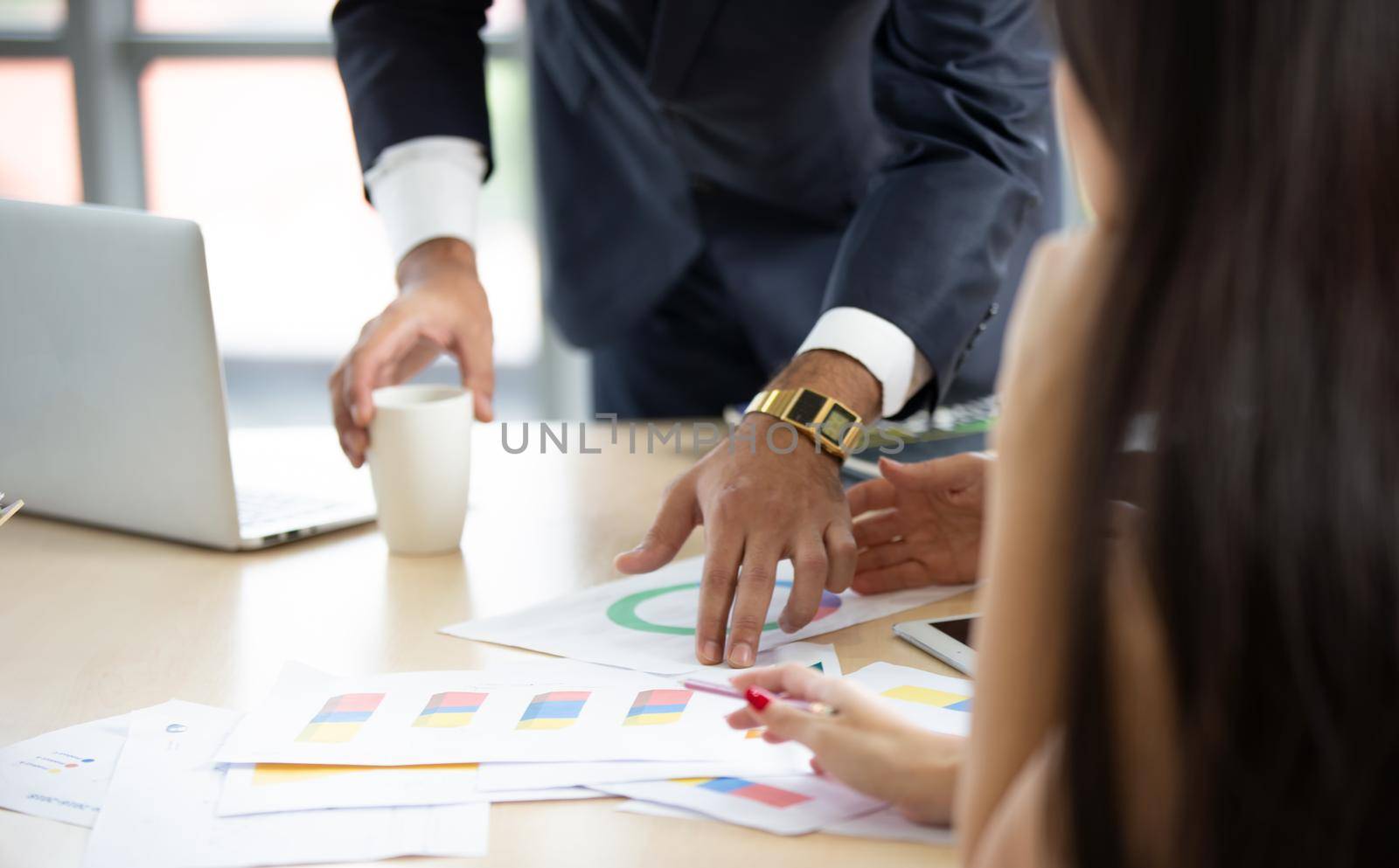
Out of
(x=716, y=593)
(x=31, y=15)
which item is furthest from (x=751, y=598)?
(x=31, y=15)

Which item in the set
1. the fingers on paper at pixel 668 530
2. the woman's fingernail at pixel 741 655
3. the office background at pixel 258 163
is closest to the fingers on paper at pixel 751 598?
the woman's fingernail at pixel 741 655

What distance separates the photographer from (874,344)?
1.24 meters

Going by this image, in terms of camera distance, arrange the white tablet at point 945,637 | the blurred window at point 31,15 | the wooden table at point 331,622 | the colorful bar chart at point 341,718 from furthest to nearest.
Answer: the blurred window at point 31,15
the white tablet at point 945,637
the colorful bar chart at point 341,718
the wooden table at point 331,622

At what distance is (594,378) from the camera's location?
2145mm

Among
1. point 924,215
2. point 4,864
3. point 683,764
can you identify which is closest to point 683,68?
point 924,215

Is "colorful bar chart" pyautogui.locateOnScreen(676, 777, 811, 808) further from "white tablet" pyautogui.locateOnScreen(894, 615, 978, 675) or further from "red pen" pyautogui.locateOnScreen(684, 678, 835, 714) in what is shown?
"white tablet" pyautogui.locateOnScreen(894, 615, 978, 675)

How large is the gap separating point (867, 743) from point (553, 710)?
22 cm

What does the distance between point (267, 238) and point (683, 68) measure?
278 centimetres

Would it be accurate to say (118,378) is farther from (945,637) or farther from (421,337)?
(945,637)

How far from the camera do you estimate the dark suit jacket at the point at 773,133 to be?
1345mm

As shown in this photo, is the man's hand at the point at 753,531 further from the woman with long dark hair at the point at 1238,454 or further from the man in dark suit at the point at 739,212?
the woman with long dark hair at the point at 1238,454

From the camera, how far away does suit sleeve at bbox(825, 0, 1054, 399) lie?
4.25 ft

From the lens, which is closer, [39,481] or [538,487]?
[39,481]

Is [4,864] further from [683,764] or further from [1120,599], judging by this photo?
[1120,599]
